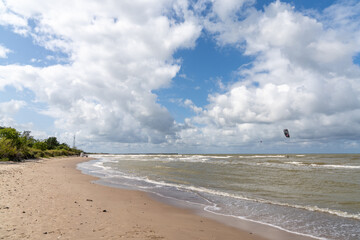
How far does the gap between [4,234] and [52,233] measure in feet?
3.34

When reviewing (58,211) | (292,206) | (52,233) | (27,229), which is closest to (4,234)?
(27,229)

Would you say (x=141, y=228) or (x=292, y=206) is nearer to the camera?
(x=141, y=228)

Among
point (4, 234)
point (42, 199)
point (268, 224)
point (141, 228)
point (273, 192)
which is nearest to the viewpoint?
point (4, 234)

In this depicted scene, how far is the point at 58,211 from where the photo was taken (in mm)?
7727

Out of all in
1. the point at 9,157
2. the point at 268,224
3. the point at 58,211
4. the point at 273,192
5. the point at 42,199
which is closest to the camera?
the point at 58,211

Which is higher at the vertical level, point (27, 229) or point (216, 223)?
point (27, 229)

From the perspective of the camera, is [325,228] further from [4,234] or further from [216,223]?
[4,234]

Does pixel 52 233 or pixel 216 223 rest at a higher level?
pixel 52 233

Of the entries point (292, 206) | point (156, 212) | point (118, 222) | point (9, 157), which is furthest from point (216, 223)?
point (9, 157)

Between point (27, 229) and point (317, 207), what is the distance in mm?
11826

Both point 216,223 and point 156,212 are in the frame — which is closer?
point 216,223

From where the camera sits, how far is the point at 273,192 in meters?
14.4

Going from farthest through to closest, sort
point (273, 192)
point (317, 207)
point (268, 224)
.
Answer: point (273, 192) → point (317, 207) → point (268, 224)

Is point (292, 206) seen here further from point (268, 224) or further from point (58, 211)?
point (58, 211)
